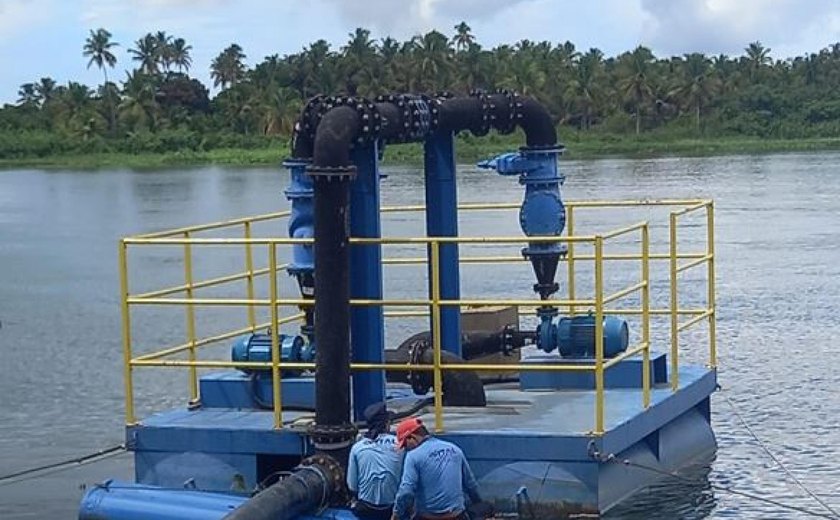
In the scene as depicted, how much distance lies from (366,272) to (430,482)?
262 cm

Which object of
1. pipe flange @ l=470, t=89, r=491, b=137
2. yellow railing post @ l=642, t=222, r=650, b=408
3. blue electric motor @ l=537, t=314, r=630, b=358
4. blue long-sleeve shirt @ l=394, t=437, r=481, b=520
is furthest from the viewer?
pipe flange @ l=470, t=89, r=491, b=137

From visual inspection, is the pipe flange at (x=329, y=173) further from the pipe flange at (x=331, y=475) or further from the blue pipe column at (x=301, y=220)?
the pipe flange at (x=331, y=475)

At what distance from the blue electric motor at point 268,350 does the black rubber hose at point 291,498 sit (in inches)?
60.6

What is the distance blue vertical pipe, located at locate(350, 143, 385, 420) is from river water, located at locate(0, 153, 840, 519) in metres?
2.44

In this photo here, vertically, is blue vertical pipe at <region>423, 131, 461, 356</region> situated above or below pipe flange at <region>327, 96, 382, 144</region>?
below

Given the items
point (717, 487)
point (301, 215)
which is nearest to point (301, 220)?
point (301, 215)

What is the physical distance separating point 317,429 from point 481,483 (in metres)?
1.40

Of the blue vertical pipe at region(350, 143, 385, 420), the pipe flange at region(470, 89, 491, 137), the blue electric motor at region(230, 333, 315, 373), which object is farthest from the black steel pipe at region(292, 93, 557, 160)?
the blue electric motor at region(230, 333, 315, 373)

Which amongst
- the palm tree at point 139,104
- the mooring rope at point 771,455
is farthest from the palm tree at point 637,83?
the mooring rope at point 771,455

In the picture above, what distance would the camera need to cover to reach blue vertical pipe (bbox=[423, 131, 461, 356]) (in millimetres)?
15578

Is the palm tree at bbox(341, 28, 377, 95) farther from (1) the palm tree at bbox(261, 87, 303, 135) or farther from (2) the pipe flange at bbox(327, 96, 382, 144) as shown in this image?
(2) the pipe flange at bbox(327, 96, 382, 144)

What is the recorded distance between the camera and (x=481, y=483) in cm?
1341

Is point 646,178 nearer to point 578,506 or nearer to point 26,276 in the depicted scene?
point 26,276

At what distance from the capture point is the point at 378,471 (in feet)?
40.9
